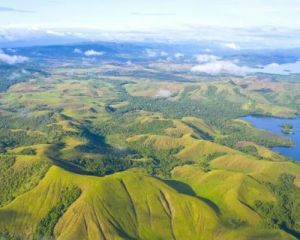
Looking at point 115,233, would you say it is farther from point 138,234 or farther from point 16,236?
point 16,236

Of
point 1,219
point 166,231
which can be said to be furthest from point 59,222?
point 166,231

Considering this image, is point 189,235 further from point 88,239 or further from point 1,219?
point 1,219

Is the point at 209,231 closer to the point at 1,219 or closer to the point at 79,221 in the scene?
the point at 79,221

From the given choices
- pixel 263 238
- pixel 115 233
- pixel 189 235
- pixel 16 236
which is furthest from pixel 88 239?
pixel 263 238

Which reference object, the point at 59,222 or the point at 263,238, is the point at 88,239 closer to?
the point at 59,222

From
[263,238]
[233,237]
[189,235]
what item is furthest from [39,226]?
[263,238]
